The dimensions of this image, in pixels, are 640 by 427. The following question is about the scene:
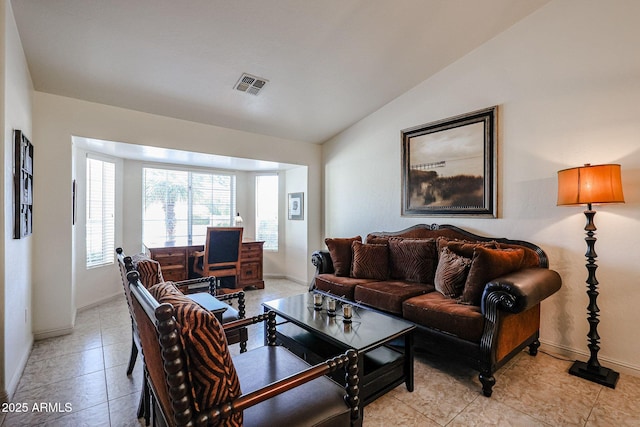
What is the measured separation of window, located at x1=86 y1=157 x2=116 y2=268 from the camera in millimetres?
3994

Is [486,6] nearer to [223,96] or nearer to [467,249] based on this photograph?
[467,249]

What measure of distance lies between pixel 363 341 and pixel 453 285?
1.19 m

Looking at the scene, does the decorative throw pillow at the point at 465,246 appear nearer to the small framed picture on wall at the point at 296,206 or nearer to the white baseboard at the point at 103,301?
the small framed picture on wall at the point at 296,206

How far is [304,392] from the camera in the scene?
1345mm

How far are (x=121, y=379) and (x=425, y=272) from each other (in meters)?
2.84

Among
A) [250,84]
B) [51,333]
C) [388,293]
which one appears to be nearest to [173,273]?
[51,333]

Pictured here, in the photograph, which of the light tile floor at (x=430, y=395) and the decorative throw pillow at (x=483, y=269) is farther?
the decorative throw pillow at (x=483, y=269)

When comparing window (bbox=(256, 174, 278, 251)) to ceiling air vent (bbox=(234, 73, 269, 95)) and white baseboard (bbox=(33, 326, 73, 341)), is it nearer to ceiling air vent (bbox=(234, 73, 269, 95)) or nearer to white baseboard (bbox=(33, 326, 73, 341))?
ceiling air vent (bbox=(234, 73, 269, 95))

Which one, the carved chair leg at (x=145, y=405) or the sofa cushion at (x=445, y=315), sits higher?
the sofa cushion at (x=445, y=315)

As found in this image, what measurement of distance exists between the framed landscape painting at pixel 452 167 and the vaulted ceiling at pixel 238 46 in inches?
28.3

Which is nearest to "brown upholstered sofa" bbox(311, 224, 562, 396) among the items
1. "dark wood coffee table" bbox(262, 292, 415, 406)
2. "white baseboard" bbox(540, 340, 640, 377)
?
"white baseboard" bbox(540, 340, 640, 377)

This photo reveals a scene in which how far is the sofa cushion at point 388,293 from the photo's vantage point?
275cm

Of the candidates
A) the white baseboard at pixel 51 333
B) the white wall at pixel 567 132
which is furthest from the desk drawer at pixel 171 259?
the white wall at pixel 567 132

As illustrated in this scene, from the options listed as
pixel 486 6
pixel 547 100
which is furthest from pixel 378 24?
pixel 547 100
